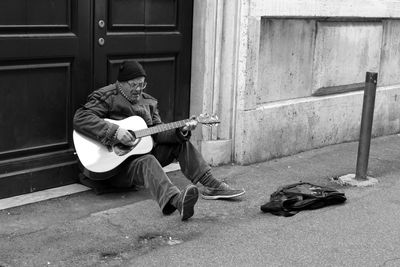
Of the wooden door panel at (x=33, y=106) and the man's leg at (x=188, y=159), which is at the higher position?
the wooden door panel at (x=33, y=106)

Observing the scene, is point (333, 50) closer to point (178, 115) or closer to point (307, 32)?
point (307, 32)

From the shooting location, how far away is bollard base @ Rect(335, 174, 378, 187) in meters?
6.30

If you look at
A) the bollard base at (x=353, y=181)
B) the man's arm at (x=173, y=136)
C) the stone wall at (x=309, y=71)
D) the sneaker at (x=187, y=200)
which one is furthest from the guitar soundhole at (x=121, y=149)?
the bollard base at (x=353, y=181)

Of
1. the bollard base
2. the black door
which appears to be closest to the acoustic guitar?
the black door

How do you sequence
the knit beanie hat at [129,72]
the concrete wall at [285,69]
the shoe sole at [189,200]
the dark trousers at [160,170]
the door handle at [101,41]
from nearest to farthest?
1. the shoe sole at [189,200]
2. the dark trousers at [160,170]
3. the knit beanie hat at [129,72]
4. the door handle at [101,41]
5. the concrete wall at [285,69]

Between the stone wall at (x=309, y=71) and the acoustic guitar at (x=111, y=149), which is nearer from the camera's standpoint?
the acoustic guitar at (x=111, y=149)

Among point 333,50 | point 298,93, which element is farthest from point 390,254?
point 333,50

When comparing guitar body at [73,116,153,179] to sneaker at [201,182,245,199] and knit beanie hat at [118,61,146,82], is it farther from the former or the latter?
sneaker at [201,182,245,199]

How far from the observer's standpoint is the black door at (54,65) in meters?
5.07

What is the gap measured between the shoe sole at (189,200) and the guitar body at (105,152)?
602 millimetres

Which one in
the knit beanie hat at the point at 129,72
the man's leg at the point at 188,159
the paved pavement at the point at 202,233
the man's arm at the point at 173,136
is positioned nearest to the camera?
the paved pavement at the point at 202,233

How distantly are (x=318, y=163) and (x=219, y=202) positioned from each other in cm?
188

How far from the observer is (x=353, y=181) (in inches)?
251

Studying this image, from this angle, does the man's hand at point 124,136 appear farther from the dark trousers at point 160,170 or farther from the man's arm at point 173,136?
the man's arm at point 173,136
